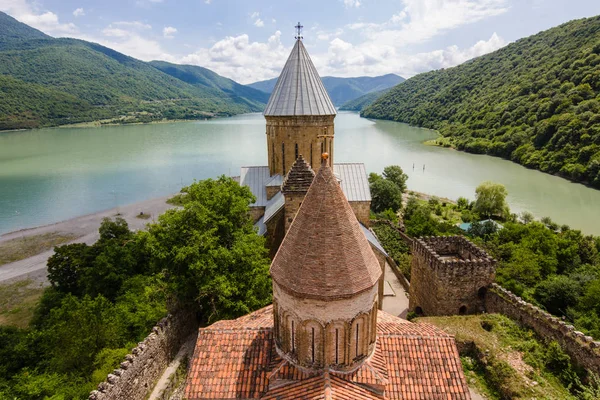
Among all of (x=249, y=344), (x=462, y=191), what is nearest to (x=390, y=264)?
(x=249, y=344)

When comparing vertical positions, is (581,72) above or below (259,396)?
above

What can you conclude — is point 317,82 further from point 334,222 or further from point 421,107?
point 421,107

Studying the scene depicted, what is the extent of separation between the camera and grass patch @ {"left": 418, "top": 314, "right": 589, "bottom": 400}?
922cm

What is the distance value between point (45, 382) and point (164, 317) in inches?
150

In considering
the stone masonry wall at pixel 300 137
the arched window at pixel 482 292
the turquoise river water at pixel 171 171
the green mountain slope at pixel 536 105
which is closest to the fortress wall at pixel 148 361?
the stone masonry wall at pixel 300 137

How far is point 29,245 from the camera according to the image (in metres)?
28.9

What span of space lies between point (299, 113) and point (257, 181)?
14.2ft

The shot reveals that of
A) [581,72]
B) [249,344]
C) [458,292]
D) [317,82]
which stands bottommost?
[458,292]

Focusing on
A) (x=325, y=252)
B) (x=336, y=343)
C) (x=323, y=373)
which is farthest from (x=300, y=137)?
(x=323, y=373)

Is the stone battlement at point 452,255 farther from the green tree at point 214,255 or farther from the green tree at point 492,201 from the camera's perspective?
the green tree at point 492,201

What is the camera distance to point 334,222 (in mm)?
6172

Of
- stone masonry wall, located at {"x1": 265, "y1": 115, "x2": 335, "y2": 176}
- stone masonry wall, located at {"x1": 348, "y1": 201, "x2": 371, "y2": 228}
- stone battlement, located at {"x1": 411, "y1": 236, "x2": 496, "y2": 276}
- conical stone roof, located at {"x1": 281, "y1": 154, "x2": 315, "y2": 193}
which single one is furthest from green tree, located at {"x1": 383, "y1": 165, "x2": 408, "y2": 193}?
conical stone roof, located at {"x1": 281, "y1": 154, "x2": 315, "y2": 193}

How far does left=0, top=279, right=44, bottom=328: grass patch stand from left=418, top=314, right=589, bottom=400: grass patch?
20204 millimetres

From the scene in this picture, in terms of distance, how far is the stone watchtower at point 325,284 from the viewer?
20.0 ft
